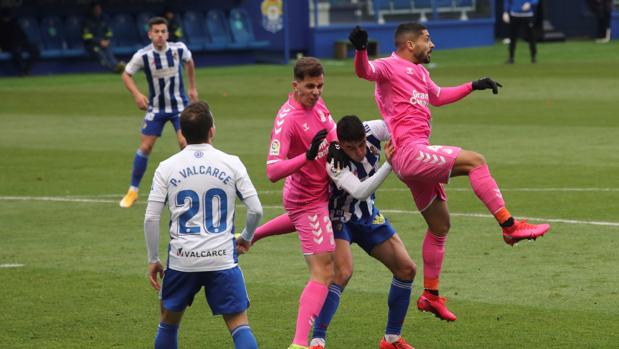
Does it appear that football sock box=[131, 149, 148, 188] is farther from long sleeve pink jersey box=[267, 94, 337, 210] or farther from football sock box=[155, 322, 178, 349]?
football sock box=[155, 322, 178, 349]

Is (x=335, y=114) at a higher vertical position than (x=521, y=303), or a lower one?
lower

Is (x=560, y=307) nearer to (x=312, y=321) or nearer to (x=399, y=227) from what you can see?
(x=312, y=321)

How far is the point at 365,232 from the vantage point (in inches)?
318

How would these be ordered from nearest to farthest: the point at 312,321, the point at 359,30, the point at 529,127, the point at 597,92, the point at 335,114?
the point at 312,321, the point at 359,30, the point at 529,127, the point at 335,114, the point at 597,92

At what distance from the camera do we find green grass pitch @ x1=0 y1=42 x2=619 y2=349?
8.91m

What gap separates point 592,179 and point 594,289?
5883 mm

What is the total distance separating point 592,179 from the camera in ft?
51.1

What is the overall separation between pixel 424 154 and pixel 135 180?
22.9 feet

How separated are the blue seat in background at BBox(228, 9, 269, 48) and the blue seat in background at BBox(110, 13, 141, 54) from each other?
301cm

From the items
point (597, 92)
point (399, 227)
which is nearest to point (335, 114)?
point (597, 92)

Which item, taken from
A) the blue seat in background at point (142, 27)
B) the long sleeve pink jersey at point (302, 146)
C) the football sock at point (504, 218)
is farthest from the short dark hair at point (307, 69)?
the blue seat in background at point (142, 27)

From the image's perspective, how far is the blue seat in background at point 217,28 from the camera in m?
38.1

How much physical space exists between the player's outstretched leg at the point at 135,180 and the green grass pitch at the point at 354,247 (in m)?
0.20

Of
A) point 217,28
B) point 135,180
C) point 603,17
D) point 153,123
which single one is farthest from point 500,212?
point 603,17
